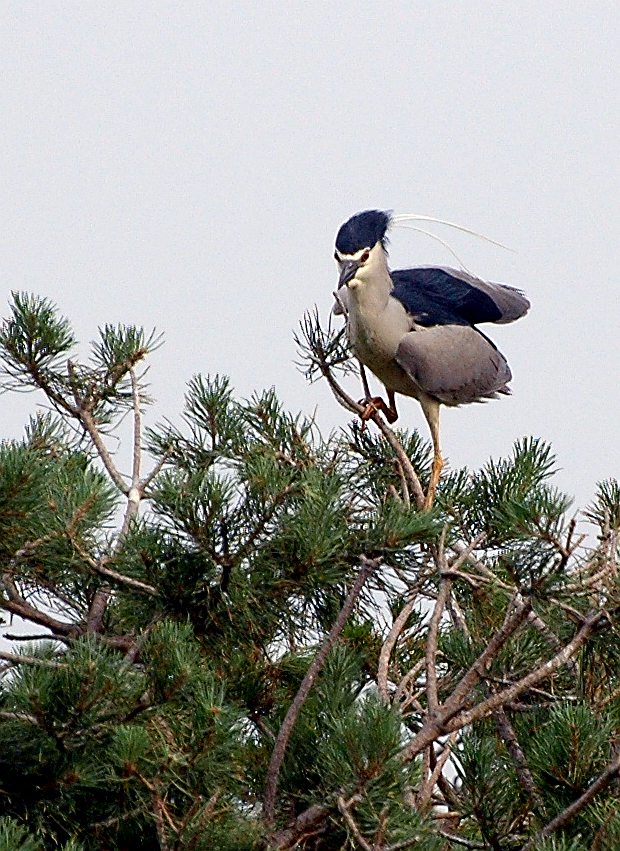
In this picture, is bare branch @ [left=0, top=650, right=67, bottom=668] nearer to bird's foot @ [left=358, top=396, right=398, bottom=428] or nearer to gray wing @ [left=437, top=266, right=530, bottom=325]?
bird's foot @ [left=358, top=396, right=398, bottom=428]

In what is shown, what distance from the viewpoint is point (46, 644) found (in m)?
2.14

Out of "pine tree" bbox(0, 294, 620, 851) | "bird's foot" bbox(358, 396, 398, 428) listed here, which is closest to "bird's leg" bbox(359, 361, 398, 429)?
"bird's foot" bbox(358, 396, 398, 428)

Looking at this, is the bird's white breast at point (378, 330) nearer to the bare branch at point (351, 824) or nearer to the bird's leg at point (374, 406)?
the bird's leg at point (374, 406)

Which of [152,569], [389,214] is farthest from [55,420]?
[389,214]

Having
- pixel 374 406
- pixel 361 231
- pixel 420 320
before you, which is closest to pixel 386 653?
pixel 374 406

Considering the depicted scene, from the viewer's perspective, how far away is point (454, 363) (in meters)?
3.59

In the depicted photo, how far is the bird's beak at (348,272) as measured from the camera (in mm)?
3174

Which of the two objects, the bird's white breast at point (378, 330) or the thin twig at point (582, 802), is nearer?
the thin twig at point (582, 802)

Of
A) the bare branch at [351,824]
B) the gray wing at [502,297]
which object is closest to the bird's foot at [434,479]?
the bare branch at [351,824]

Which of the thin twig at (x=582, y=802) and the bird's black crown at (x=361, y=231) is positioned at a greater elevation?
the bird's black crown at (x=361, y=231)

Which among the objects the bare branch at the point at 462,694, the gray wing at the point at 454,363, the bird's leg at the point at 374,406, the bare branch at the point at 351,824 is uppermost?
the gray wing at the point at 454,363

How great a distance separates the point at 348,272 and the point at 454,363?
531 mm

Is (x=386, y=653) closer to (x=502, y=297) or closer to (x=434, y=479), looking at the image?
(x=434, y=479)

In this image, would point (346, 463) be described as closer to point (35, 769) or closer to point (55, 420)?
point (55, 420)
